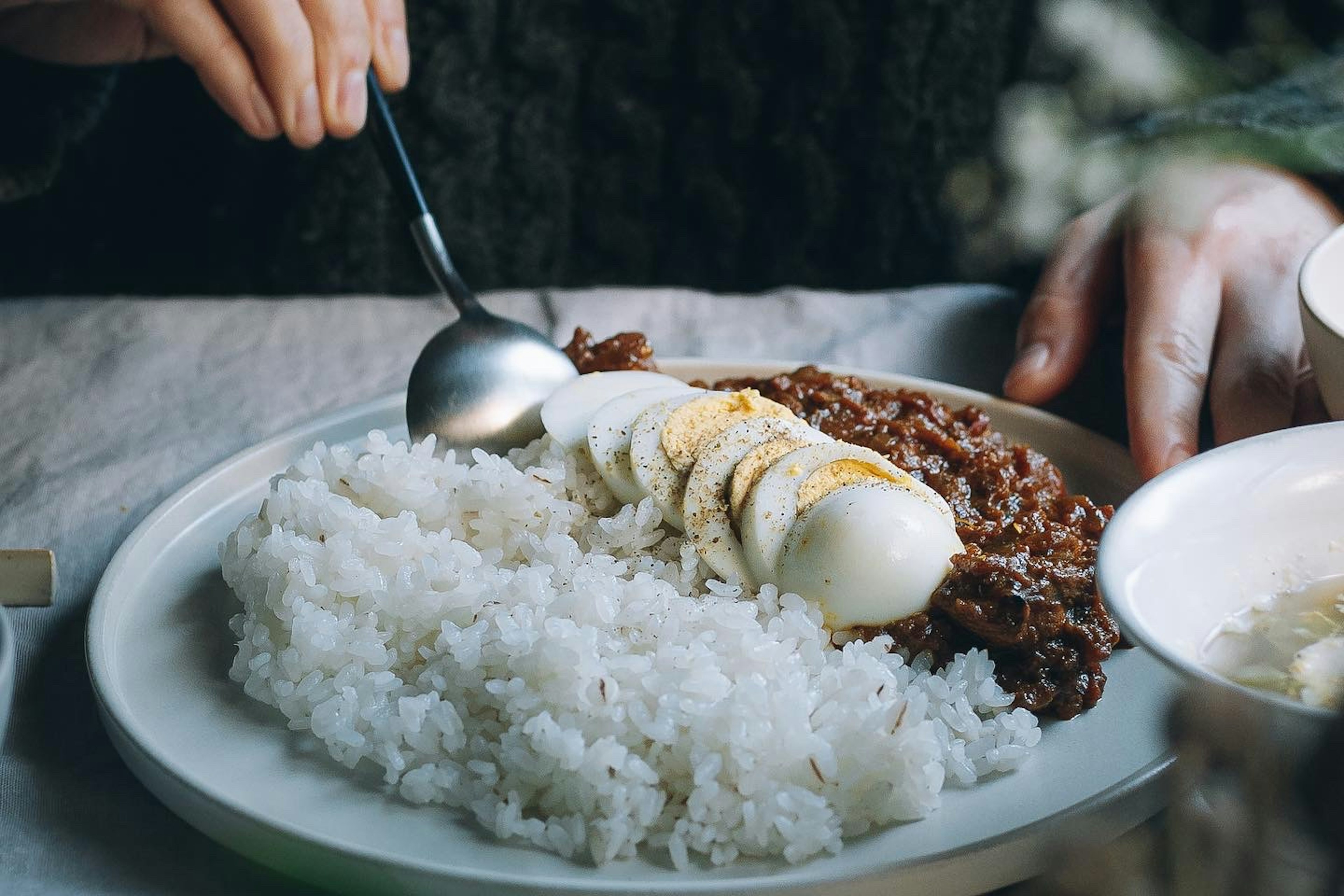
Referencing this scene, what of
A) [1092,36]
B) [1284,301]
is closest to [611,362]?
[1284,301]

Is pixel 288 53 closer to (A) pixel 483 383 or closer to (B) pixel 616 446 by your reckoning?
(A) pixel 483 383

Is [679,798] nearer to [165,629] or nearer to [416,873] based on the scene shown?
[416,873]

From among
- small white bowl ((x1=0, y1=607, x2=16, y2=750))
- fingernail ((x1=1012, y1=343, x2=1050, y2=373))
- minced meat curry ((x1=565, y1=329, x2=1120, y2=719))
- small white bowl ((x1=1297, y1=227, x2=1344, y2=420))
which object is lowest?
fingernail ((x1=1012, y1=343, x2=1050, y2=373))

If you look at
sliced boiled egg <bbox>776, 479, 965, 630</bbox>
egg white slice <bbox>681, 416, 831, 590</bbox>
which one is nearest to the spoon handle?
egg white slice <bbox>681, 416, 831, 590</bbox>

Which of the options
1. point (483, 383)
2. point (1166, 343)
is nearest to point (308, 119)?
point (483, 383)

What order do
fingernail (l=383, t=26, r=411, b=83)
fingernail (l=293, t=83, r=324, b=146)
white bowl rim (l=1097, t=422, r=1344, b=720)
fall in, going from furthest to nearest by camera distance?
fingernail (l=383, t=26, r=411, b=83)
fingernail (l=293, t=83, r=324, b=146)
white bowl rim (l=1097, t=422, r=1344, b=720)

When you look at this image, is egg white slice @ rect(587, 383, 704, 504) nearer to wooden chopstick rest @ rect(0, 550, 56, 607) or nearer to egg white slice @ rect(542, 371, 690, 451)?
egg white slice @ rect(542, 371, 690, 451)
